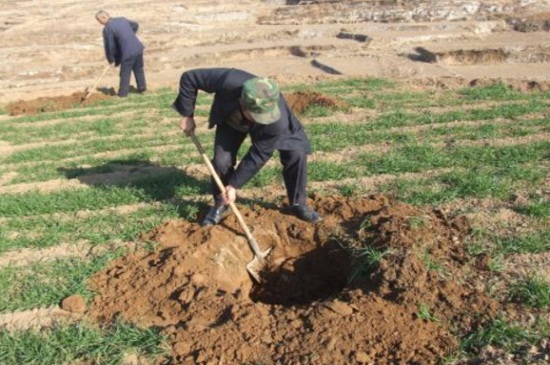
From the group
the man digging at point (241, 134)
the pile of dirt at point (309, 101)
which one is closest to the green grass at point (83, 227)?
the man digging at point (241, 134)

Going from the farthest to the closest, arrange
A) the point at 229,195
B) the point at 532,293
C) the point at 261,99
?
the point at 229,195 → the point at 261,99 → the point at 532,293

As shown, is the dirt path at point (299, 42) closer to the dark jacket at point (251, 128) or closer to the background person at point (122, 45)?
the background person at point (122, 45)

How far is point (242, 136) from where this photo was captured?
4562 millimetres

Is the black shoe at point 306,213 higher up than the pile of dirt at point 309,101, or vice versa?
the black shoe at point 306,213

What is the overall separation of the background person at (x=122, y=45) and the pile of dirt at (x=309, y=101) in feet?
13.0

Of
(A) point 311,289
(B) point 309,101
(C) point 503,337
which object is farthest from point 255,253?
(B) point 309,101

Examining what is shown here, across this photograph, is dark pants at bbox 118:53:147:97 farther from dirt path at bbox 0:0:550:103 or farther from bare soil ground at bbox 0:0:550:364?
bare soil ground at bbox 0:0:550:364

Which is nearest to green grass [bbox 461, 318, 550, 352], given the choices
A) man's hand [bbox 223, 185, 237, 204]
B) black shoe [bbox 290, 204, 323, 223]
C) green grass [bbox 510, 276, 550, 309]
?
green grass [bbox 510, 276, 550, 309]

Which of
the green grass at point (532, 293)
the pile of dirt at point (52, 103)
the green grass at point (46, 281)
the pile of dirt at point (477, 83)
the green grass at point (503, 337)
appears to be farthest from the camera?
the pile of dirt at point (52, 103)

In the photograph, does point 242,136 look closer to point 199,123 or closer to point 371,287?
point 371,287

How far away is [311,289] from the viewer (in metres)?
4.18

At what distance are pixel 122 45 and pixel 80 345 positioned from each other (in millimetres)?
8675

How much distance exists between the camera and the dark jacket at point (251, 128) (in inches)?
161

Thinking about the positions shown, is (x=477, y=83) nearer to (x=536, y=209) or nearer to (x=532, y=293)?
(x=536, y=209)
